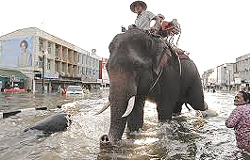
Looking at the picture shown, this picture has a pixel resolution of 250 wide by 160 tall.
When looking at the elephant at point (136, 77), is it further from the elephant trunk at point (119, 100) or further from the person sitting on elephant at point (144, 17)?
the person sitting on elephant at point (144, 17)

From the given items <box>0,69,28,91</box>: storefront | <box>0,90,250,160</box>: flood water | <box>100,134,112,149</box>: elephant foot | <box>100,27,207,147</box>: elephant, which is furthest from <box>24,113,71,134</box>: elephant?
<box>0,69,28,91</box>: storefront

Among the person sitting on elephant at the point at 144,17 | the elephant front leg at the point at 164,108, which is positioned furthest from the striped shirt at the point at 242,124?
the person sitting on elephant at the point at 144,17

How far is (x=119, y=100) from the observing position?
2762 millimetres

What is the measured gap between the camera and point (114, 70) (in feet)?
9.33

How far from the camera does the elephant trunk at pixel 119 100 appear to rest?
8.94 feet

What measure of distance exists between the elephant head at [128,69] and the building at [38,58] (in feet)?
103

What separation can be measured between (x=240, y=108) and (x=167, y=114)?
1221mm

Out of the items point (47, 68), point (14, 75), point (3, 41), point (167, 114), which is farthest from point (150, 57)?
point (3, 41)

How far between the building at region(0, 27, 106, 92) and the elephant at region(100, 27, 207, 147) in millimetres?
30868

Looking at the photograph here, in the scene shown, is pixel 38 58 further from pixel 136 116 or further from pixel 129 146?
pixel 129 146

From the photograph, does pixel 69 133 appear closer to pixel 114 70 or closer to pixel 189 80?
pixel 114 70

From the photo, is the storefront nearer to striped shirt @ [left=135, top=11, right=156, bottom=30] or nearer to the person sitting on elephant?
the person sitting on elephant

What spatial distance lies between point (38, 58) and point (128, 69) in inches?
1535

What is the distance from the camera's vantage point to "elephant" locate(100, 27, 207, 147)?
276 cm
